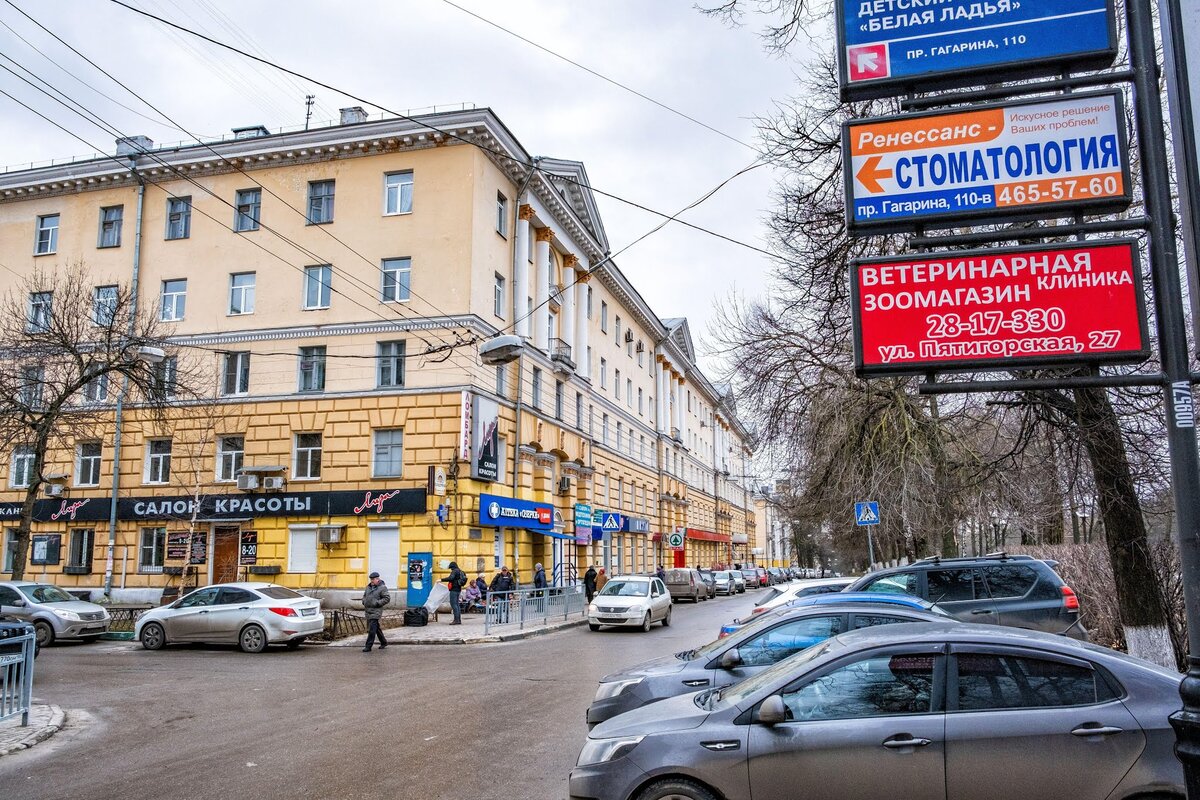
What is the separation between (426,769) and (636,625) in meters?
16.4

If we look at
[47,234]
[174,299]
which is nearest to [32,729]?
[174,299]

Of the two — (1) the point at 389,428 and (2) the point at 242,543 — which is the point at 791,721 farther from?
(2) the point at 242,543

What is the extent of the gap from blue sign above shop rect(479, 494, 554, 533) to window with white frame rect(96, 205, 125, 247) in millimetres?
18742

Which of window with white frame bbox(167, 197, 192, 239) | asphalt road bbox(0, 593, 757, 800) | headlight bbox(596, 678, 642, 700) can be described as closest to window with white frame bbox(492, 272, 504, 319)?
window with white frame bbox(167, 197, 192, 239)

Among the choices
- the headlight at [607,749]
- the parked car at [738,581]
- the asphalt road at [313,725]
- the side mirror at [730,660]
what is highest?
the side mirror at [730,660]

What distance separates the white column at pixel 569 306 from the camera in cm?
3941

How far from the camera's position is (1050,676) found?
5.14 metres

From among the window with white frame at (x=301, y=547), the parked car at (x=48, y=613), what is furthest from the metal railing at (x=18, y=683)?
the window with white frame at (x=301, y=547)

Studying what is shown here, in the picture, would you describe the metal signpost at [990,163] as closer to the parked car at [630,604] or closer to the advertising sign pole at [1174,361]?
the advertising sign pole at [1174,361]

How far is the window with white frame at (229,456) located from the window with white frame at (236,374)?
5.69 ft

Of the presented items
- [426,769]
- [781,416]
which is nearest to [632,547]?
[781,416]

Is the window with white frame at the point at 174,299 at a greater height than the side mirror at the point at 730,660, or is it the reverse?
the window with white frame at the point at 174,299

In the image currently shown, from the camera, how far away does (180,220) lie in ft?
108

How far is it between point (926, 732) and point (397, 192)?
95.6 ft
